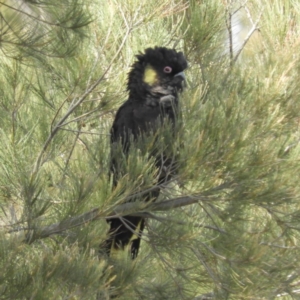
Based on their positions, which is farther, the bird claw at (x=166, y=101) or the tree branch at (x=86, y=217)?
the bird claw at (x=166, y=101)

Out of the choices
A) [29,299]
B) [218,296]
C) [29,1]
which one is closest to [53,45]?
[29,1]

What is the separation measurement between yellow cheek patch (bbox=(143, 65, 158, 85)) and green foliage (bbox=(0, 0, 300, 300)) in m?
0.26

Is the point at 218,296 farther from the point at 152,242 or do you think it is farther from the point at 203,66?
the point at 203,66

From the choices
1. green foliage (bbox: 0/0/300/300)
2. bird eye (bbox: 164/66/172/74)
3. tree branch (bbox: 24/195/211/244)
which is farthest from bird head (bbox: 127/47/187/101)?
tree branch (bbox: 24/195/211/244)

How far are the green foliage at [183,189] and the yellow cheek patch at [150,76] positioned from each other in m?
0.26

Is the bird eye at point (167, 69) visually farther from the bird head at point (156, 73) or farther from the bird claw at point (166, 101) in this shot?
the bird claw at point (166, 101)

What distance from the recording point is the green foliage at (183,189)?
5.34 feet

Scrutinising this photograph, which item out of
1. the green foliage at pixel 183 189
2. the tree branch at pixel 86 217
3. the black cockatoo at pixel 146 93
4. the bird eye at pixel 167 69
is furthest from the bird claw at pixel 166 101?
the tree branch at pixel 86 217

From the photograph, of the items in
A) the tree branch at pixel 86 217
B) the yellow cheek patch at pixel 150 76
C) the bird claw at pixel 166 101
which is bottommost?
the tree branch at pixel 86 217

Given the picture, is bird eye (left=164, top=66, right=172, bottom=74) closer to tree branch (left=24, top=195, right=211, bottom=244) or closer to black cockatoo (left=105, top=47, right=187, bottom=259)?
black cockatoo (left=105, top=47, right=187, bottom=259)

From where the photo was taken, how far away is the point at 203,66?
7.64 ft

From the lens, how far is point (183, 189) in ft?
5.84

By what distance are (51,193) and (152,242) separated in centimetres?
34

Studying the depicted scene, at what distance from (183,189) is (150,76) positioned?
2.55ft
